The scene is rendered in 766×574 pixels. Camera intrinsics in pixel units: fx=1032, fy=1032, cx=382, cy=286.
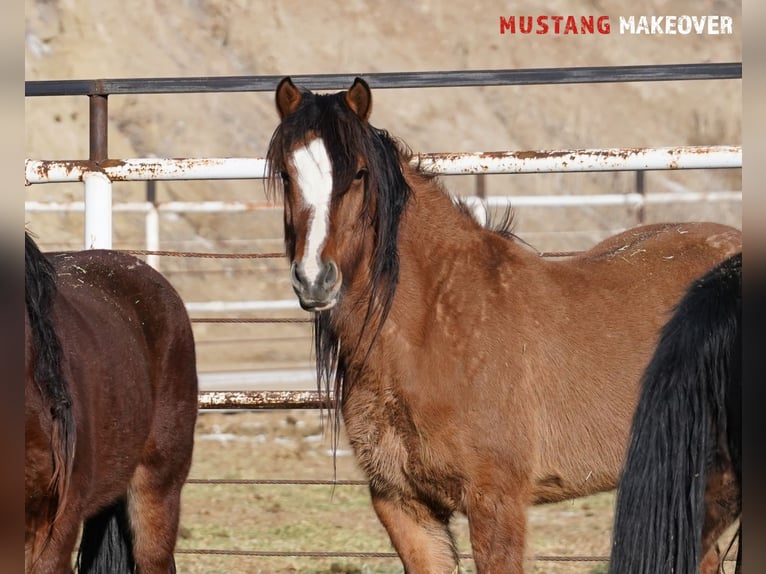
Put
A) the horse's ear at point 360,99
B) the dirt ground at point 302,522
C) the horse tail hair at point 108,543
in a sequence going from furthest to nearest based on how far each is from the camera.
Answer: the dirt ground at point 302,522
the horse tail hair at point 108,543
the horse's ear at point 360,99

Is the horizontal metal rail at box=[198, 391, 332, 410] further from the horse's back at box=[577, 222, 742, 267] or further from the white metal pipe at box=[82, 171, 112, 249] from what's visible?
the horse's back at box=[577, 222, 742, 267]

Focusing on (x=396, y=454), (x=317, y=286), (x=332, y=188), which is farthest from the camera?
(x=396, y=454)

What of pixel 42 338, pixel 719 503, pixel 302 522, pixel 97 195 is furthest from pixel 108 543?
pixel 719 503

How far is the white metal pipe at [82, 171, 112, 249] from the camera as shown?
413cm

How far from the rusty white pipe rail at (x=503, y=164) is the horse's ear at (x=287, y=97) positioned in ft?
2.42

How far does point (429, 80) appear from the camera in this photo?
4137mm

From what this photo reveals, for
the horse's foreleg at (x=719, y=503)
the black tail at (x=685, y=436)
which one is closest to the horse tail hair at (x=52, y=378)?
the black tail at (x=685, y=436)

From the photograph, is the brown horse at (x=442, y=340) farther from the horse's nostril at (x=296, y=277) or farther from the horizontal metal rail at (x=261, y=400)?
the horizontal metal rail at (x=261, y=400)

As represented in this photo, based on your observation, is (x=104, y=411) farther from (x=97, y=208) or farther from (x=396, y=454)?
(x=97, y=208)

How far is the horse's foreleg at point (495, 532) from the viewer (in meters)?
3.00

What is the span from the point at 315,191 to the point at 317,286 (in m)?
0.28
